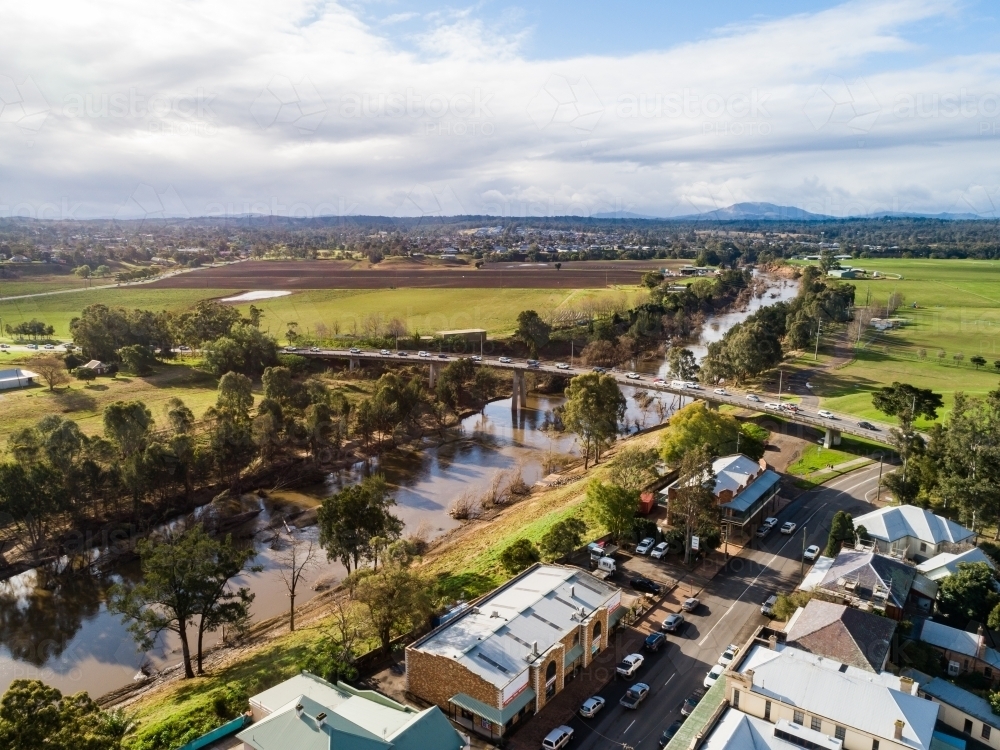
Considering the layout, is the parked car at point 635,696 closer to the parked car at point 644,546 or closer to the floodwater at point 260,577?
the parked car at point 644,546

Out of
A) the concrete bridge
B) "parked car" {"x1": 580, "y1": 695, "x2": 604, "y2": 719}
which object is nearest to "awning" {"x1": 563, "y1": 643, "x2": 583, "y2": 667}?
"parked car" {"x1": 580, "y1": 695, "x2": 604, "y2": 719}

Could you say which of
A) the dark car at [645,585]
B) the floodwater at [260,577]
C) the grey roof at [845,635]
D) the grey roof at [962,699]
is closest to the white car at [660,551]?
the dark car at [645,585]

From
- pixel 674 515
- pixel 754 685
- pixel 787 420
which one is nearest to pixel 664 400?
pixel 787 420

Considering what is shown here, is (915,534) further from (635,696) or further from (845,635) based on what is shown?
(635,696)

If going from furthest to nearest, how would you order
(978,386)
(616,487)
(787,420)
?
(978,386) < (787,420) < (616,487)

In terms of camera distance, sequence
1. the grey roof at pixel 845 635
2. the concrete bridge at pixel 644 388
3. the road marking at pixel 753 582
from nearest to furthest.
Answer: the grey roof at pixel 845 635 < the road marking at pixel 753 582 < the concrete bridge at pixel 644 388

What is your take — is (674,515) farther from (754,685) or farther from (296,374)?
(296,374)
